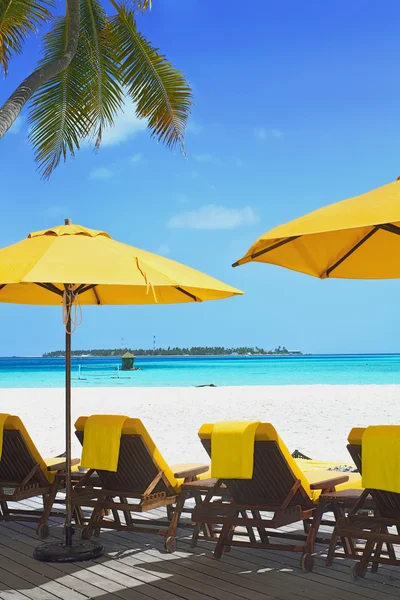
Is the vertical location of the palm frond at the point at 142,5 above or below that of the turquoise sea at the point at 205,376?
above

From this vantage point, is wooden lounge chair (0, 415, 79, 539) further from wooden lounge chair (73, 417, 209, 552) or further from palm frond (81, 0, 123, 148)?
palm frond (81, 0, 123, 148)

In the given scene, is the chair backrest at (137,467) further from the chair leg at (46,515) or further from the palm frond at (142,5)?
the palm frond at (142,5)

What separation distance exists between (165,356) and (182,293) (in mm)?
96710

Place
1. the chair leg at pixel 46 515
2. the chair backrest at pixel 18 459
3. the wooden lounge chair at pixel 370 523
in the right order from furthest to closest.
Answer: the chair leg at pixel 46 515 → the chair backrest at pixel 18 459 → the wooden lounge chair at pixel 370 523

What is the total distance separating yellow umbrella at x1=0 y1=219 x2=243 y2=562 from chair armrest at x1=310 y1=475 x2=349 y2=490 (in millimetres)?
1302

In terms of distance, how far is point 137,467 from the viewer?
501 centimetres

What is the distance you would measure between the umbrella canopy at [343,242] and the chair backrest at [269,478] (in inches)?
39.7

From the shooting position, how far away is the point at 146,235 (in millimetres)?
77500

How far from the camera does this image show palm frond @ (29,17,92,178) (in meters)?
10.8

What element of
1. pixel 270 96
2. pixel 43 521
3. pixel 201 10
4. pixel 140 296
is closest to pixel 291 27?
pixel 201 10

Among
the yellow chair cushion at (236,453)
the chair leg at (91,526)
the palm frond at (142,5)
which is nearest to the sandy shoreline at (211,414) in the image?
the chair leg at (91,526)

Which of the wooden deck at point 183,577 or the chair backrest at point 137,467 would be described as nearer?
the wooden deck at point 183,577

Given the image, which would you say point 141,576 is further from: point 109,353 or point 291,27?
point 109,353

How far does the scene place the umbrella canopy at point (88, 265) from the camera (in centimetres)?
435
